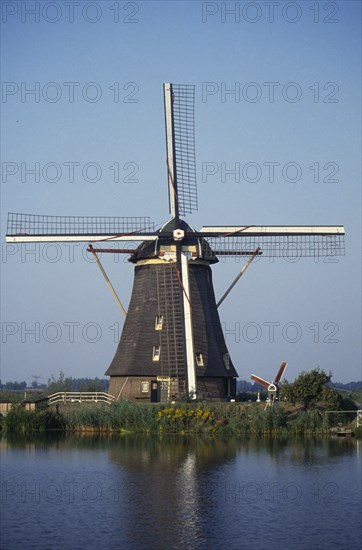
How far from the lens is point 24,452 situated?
113 ft

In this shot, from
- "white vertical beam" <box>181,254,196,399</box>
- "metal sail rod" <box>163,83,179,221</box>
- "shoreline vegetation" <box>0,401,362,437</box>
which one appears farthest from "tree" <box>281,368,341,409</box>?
"metal sail rod" <box>163,83,179,221</box>

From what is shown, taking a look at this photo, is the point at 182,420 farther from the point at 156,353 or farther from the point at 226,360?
the point at 226,360

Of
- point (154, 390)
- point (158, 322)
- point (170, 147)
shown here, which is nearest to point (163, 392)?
point (154, 390)

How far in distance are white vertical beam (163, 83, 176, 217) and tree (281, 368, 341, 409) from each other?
10.2m

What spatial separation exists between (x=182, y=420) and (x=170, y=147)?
13.2m

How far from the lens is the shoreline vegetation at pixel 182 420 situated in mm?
41344

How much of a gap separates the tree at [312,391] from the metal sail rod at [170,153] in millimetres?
10009

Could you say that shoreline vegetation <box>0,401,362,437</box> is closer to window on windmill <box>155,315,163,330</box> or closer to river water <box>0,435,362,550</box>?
river water <box>0,435,362,550</box>

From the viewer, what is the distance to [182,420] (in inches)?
1636

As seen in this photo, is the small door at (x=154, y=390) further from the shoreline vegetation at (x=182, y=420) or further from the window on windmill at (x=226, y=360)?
the window on windmill at (x=226, y=360)

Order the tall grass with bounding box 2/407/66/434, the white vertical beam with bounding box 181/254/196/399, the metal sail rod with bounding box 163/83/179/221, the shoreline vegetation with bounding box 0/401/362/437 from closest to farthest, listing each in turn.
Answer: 1. the shoreline vegetation with bounding box 0/401/362/437
2. the tall grass with bounding box 2/407/66/434
3. the white vertical beam with bounding box 181/254/196/399
4. the metal sail rod with bounding box 163/83/179/221

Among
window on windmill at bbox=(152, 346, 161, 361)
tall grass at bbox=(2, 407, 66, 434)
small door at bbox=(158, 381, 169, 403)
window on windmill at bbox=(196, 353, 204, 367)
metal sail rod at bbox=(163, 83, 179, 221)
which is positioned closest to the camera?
tall grass at bbox=(2, 407, 66, 434)

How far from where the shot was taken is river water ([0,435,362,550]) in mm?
20938

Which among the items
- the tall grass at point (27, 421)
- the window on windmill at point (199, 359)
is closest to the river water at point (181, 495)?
the tall grass at point (27, 421)
